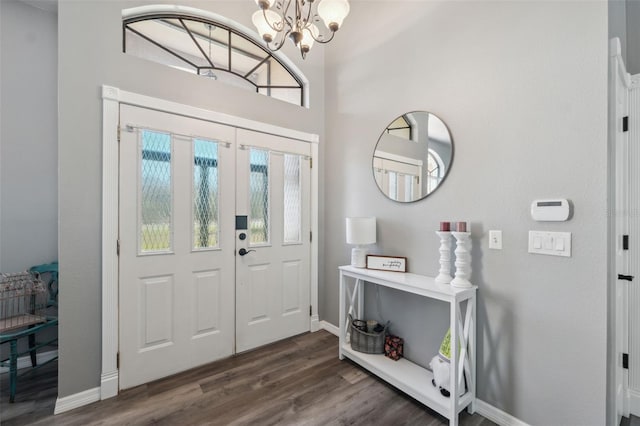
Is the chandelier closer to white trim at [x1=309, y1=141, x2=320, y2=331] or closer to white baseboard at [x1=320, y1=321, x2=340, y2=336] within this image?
white trim at [x1=309, y1=141, x2=320, y2=331]

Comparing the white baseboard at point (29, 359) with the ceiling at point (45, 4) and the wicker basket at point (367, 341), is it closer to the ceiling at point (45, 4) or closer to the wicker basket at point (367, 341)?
the wicker basket at point (367, 341)

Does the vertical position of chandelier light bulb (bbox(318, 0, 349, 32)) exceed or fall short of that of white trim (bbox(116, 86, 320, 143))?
it exceeds it

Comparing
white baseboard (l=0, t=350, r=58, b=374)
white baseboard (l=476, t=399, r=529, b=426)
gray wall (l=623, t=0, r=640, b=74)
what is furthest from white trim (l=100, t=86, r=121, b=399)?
gray wall (l=623, t=0, r=640, b=74)

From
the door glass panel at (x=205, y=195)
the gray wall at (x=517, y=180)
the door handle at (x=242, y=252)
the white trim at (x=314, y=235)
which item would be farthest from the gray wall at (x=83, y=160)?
the gray wall at (x=517, y=180)

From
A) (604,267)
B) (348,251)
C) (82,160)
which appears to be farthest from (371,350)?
(82,160)

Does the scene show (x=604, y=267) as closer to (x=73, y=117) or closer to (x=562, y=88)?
(x=562, y=88)

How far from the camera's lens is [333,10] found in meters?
1.56

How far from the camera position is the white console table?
64.2 inches

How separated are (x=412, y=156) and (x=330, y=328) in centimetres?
209

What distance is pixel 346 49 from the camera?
2.90 m

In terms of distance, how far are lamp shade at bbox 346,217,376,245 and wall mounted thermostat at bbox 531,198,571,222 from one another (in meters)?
1.18

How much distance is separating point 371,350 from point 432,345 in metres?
0.51

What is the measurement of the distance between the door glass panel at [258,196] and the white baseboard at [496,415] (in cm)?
213

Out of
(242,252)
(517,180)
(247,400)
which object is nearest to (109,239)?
(242,252)
